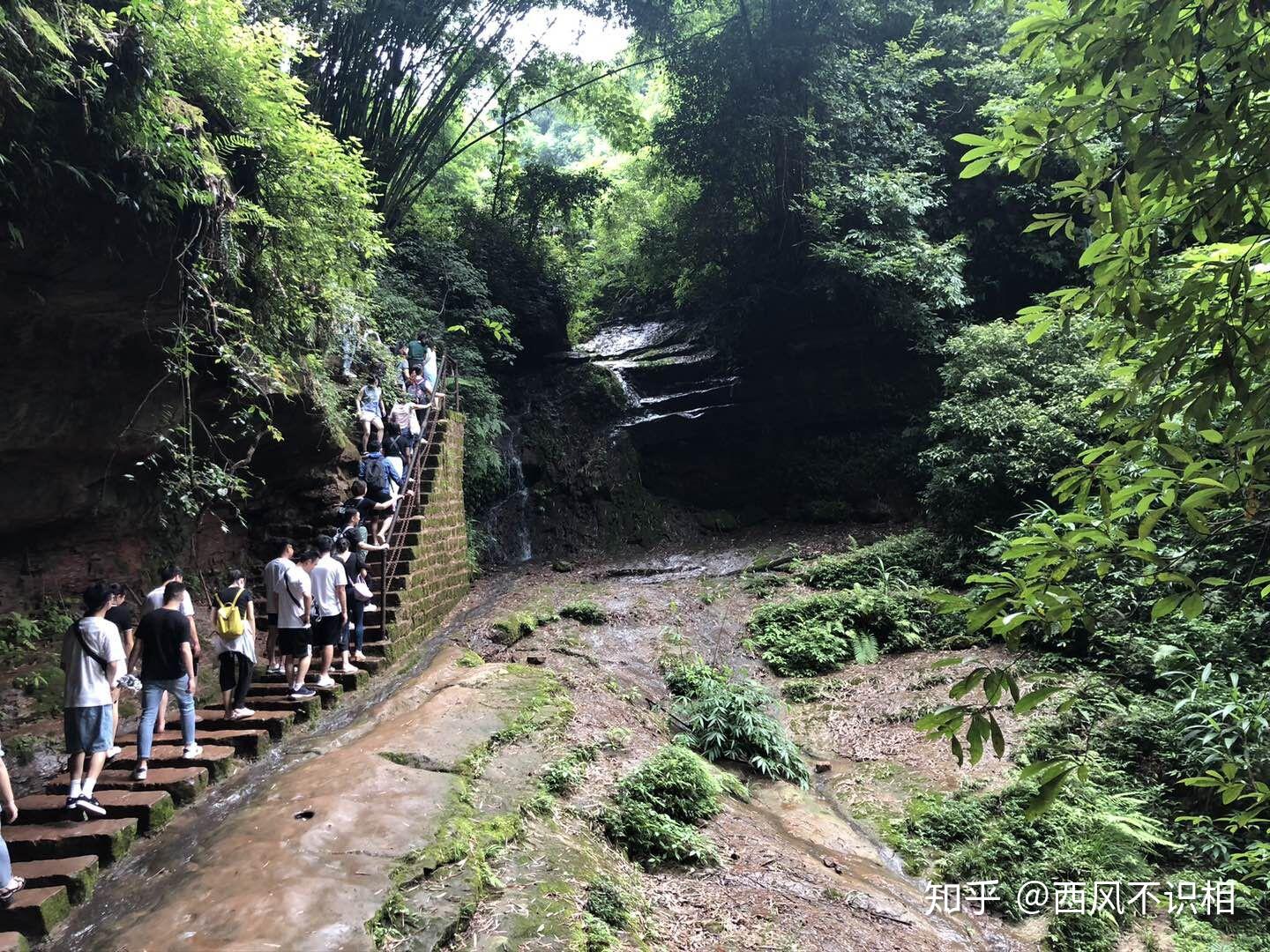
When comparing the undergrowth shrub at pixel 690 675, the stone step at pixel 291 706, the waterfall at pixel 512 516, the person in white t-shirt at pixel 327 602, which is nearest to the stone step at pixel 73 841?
the stone step at pixel 291 706

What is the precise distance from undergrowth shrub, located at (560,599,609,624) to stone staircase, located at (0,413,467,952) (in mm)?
1913

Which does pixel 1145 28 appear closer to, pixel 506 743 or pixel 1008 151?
pixel 1008 151

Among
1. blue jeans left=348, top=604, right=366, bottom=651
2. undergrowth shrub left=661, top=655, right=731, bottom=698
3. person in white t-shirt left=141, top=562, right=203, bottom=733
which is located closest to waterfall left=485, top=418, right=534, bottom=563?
undergrowth shrub left=661, top=655, right=731, bottom=698

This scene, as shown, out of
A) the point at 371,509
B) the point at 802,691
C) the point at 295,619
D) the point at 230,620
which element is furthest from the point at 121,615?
the point at 802,691

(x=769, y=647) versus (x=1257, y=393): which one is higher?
(x=1257, y=393)

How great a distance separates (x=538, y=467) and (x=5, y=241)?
10.8m

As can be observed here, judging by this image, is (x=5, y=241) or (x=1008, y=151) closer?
(x=1008, y=151)

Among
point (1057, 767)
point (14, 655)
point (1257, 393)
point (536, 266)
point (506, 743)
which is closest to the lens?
point (1257, 393)

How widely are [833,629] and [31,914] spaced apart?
8.92 meters

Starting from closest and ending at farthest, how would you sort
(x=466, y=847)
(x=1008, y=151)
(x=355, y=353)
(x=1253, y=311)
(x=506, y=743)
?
1. (x=1253, y=311)
2. (x=1008, y=151)
3. (x=466, y=847)
4. (x=506, y=743)
5. (x=355, y=353)

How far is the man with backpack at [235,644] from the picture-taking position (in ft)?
20.1

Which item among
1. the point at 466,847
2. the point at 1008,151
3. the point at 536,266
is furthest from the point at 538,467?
the point at 1008,151

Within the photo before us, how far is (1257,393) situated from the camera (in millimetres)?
1602

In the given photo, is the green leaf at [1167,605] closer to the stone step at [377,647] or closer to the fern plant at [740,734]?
the fern plant at [740,734]
